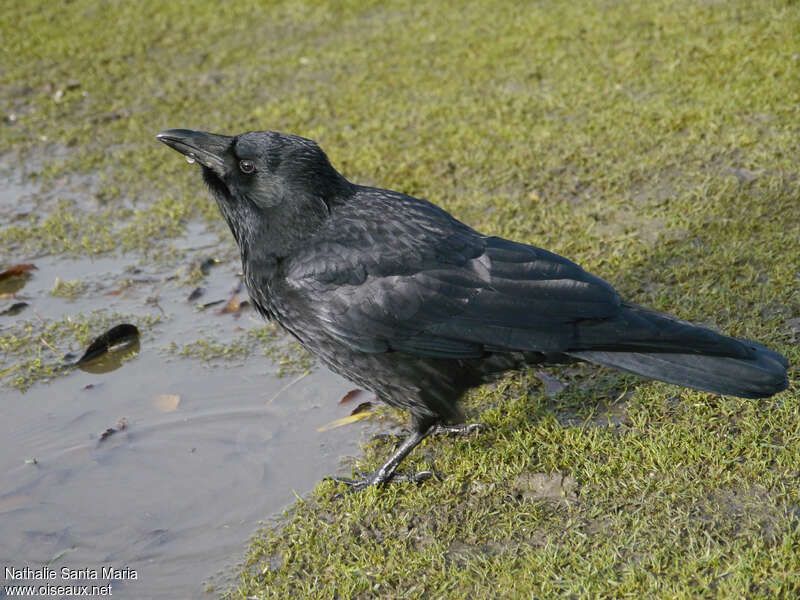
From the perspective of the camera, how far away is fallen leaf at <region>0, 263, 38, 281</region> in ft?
18.0

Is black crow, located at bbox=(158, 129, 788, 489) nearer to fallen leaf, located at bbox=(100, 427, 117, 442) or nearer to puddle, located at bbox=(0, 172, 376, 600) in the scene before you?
puddle, located at bbox=(0, 172, 376, 600)

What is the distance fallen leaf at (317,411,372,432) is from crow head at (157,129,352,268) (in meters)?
0.93

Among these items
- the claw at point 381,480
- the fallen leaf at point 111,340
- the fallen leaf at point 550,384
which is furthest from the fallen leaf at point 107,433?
the fallen leaf at point 550,384

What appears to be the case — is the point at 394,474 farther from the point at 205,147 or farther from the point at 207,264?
the point at 207,264

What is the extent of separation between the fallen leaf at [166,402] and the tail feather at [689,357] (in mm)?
2096

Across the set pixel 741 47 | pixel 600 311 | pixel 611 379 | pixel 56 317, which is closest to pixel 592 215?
pixel 611 379

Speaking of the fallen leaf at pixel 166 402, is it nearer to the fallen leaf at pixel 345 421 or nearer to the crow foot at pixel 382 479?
the fallen leaf at pixel 345 421

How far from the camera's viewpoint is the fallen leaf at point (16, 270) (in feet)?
18.0

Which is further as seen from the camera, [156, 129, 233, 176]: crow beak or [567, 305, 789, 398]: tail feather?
[156, 129, 233, 176]: crow beak

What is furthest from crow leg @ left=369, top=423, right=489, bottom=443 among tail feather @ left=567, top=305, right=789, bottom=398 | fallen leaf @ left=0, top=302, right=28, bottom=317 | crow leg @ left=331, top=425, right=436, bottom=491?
fallen leaf @ left=0, top=302, right=28, bottom=317

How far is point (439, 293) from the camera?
352 cm

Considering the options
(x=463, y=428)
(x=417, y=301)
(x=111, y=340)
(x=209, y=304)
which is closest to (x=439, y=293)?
(x=417, y=301)

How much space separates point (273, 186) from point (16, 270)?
255cm

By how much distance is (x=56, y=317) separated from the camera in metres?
5.15
